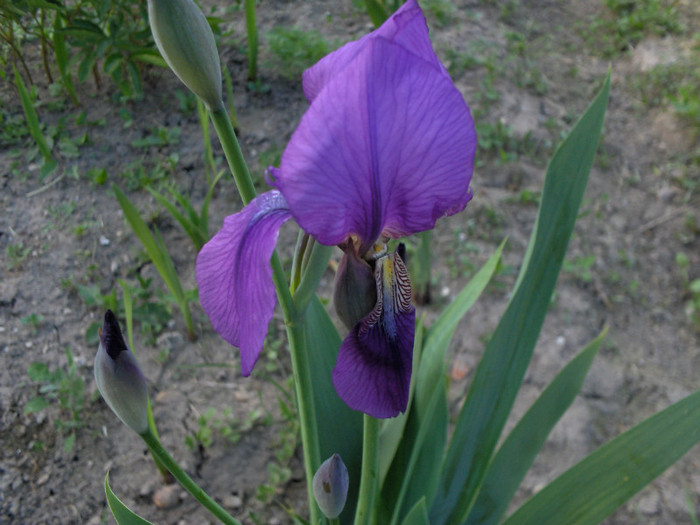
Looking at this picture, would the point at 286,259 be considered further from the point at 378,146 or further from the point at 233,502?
the point at 378,146

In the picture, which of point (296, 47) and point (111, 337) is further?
point (296, 47)

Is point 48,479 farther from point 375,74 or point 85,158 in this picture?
point 375,74

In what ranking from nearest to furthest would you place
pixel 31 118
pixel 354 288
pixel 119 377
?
pixel 354 288
pixel 119 377
pixel 31 118

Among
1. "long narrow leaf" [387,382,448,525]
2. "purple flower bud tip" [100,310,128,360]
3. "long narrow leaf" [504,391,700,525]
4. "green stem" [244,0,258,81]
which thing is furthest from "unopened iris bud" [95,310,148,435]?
A: "green stem" [244,0,258,81]

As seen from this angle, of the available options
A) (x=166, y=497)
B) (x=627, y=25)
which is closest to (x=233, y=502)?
(x=166, y=497)

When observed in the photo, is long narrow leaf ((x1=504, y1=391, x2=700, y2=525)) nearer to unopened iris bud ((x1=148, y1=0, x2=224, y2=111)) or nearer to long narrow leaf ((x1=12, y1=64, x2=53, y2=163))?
unopened iris bud ((x1=148, y1=0, x2=224, y2=111))
